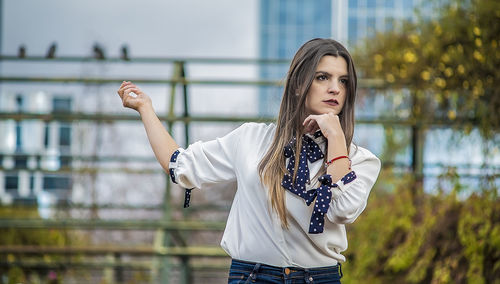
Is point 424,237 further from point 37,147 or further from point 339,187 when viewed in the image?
point 37,147

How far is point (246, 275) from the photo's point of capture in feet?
7.41

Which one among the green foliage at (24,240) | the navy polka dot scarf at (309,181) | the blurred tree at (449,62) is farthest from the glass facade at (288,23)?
the navy polka dot scarf at (309,181)

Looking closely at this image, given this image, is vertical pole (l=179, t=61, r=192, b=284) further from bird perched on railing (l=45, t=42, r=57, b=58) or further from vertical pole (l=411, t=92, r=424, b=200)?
vertical pole (l=411, t=92, r=424, b=200)

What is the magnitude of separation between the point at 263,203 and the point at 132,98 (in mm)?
527

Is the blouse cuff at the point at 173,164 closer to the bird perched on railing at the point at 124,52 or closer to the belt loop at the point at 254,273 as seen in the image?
the belt loop at the point at 254,273

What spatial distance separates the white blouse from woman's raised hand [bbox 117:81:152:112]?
0.19 m

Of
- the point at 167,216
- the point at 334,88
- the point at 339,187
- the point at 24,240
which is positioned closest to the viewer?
the point at 339,187

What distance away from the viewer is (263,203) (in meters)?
2.28

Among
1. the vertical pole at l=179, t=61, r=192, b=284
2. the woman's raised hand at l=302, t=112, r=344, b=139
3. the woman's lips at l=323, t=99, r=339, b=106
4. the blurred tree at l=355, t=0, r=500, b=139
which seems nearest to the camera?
the woman's raised hand at l=302, t=112, r=344, b=139

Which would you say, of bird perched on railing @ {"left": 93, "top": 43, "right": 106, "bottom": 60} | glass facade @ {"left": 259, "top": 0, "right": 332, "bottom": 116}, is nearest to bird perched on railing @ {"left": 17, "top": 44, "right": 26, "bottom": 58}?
bird perched on railing @ {"left": 93, "top": 43, "right": 106, "bottom": 60}

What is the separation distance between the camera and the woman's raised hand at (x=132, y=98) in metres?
2.46

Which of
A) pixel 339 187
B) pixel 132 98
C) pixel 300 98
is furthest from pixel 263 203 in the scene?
pixel 132 98

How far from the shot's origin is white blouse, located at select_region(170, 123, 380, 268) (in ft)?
7.32

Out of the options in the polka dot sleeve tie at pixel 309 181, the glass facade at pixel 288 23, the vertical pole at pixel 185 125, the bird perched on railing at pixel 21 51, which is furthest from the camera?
the glass facade at pixel 288 23
